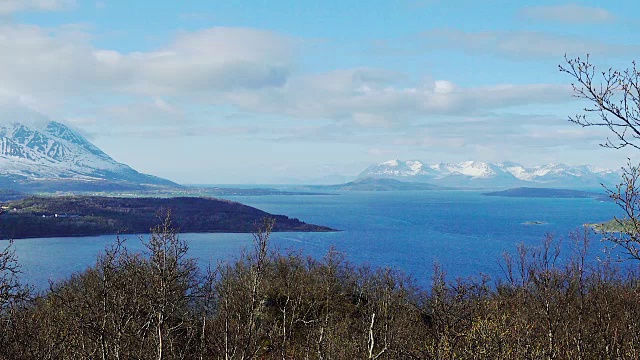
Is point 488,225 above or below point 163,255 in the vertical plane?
below

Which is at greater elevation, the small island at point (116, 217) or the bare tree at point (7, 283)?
the bare tree at point (7, 283)

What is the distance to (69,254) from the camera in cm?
9044

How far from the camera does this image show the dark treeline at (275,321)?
12461 mm

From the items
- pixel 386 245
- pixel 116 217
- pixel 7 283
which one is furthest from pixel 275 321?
pixel 116 217

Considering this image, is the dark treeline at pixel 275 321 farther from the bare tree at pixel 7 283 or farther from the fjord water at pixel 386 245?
the fjord water at pixel 386 245

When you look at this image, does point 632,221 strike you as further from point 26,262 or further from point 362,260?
point 26,262

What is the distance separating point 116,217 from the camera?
136 meters

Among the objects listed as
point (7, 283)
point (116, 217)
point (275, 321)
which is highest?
point (7, 283)

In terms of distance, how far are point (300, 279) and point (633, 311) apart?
22205 millimetres

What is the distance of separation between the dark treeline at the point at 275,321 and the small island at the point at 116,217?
87.2m

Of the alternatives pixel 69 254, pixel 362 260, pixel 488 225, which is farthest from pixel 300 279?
pixel 488 225

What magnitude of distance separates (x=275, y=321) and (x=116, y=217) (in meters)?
124

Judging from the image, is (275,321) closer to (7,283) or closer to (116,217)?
(7,283)

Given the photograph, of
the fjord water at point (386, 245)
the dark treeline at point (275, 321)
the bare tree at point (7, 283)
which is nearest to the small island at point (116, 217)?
the fjord water at point (386, 245)
